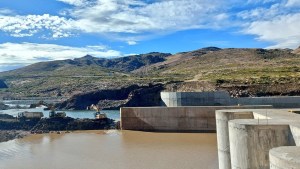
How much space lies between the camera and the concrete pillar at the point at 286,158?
6.96 m

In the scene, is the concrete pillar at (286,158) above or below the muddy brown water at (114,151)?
above

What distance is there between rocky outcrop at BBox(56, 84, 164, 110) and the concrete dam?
1326 inches

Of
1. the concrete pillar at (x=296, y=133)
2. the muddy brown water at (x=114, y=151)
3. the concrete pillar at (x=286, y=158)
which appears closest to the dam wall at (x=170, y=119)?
the muddy brown water at (x=114, y=151)

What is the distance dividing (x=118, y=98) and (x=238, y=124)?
69214 millimetres

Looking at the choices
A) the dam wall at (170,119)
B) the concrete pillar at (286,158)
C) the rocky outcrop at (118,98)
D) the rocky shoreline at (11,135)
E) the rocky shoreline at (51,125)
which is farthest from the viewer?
the rocky outcrop at (118,98)

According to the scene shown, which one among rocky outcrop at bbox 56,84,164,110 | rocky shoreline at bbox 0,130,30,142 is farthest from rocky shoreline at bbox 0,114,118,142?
rocky outcrop at bbox 56,84,164,110

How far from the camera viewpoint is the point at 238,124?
1103cm

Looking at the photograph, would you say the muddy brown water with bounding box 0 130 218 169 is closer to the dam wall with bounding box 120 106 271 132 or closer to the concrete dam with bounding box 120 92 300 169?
the dam wall with bounding box 120 106 271 132

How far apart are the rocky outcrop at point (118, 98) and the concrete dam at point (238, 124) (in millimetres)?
33676

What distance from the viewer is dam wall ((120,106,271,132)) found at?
93.9ft

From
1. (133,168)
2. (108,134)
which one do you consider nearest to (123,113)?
(108,134)

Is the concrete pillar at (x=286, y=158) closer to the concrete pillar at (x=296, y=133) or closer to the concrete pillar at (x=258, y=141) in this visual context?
the concrete pillar at (x=296, y=133)

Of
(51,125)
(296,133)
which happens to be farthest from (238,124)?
(51,125)

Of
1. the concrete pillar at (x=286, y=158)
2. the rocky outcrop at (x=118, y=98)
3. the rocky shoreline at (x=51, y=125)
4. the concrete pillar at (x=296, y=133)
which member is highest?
the rocky outcrop at (x=118, y=98)
